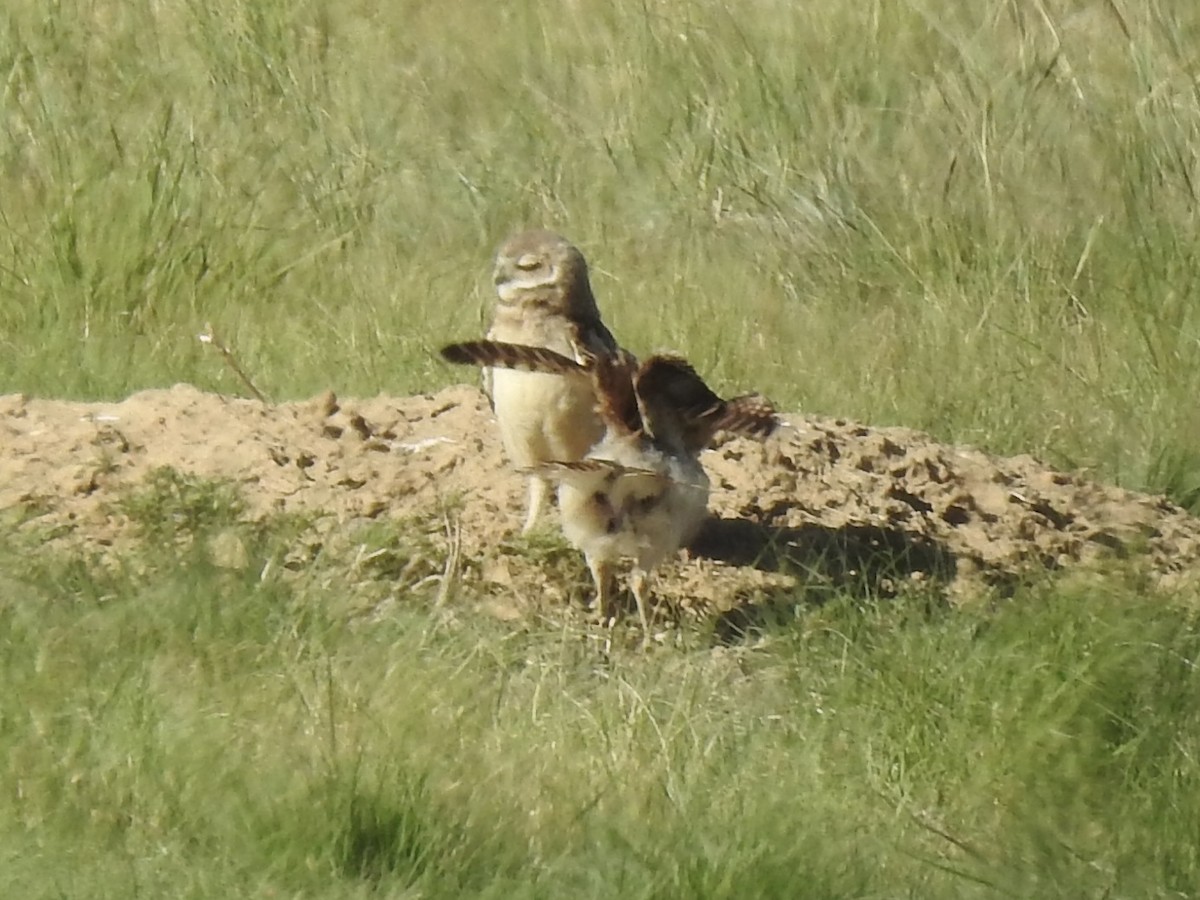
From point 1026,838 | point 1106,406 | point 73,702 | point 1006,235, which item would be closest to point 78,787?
point 73,702

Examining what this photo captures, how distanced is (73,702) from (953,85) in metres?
5.46

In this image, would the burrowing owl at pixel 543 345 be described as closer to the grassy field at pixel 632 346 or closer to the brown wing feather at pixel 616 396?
the brown wing feather at pixel 616 396

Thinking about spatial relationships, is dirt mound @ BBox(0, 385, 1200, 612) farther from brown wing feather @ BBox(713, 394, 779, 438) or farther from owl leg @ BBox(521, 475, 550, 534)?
brown wing feather @ BBox(713, 394, 779, 438)

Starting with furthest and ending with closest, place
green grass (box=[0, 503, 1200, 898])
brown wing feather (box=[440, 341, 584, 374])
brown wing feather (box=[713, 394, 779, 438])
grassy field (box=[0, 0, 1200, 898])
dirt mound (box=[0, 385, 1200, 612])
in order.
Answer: dirt mound (box=[0, 385, 1200, 612]), brown wing feather (box=[713, 394, 779, 438]), brown wing feather (box=[440, 341, 584, 374]), grassy field (box=[0, 0, 1200, 898]), green grass (box=[0, 503, 1200, 898])

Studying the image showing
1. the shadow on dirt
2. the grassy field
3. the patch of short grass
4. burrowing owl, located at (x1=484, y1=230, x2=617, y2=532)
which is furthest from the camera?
the patch of short grass

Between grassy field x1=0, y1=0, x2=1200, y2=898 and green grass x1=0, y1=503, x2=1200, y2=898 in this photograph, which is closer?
green grass x1=0, y1=503, x2=1200, y2=898

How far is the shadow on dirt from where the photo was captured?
5.43 metres

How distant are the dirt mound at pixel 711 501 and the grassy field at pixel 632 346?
10.4 inches

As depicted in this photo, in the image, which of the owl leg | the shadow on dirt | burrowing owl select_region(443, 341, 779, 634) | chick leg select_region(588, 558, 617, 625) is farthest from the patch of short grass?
burrowing owl select_region(443, 341, 779, 634)

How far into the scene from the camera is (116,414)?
6254mm

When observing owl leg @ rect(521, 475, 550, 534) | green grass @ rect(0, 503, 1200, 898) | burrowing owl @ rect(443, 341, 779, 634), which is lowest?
green grass @ rect(0, 503, 1200, 898)

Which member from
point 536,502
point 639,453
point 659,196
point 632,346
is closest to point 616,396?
point 639,453

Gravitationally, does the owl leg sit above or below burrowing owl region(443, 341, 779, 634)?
below

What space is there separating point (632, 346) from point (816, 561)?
75.0 inches
